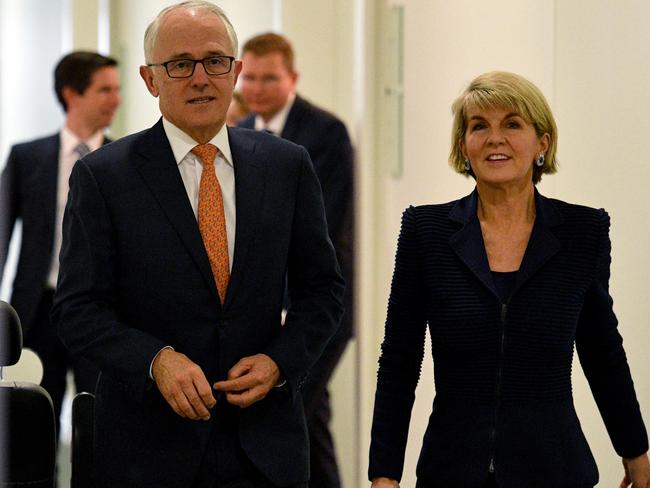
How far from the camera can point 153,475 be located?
2.45 m

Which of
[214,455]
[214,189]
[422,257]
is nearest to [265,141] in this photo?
[214,189]

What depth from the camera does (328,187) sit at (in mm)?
4617

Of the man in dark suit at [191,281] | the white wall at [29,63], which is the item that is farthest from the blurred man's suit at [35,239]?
the man in dark suit at [191,281]

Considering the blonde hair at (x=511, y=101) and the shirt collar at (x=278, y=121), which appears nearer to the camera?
the blonde hair at (x=511, y=101)

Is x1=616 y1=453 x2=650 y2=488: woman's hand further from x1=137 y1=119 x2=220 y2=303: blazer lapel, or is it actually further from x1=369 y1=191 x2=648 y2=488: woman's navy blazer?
x1=137 y1=119 x2=220 y2=303: blazer lapel

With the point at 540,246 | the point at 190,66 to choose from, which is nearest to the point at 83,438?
the point at 190,66

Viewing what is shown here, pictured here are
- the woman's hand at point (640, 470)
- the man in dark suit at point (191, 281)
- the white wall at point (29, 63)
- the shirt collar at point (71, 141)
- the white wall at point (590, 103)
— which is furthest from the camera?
the white wall at point (29, 63)

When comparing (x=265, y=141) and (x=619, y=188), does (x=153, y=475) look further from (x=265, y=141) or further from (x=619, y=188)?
(x=619, y=188)

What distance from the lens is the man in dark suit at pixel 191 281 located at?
94.9 inches

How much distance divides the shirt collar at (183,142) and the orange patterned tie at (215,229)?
0.07 meters

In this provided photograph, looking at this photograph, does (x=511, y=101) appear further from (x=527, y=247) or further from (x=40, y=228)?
(x=40, y=228)

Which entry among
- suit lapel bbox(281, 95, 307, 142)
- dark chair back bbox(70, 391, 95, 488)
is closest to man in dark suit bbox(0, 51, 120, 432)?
suit lapel bbox(281, 95, 307, 142)

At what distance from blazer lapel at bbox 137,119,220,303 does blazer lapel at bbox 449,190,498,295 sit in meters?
0.53

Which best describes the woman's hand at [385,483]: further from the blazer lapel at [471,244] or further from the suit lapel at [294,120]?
the suit lapel at [294,120]
